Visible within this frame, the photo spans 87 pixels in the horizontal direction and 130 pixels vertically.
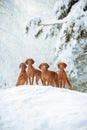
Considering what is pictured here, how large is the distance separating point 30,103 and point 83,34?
4.50 meters

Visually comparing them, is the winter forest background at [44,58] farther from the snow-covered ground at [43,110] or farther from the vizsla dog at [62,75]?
the vizsla dog at [62,75]

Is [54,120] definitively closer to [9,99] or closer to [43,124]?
[43,124]

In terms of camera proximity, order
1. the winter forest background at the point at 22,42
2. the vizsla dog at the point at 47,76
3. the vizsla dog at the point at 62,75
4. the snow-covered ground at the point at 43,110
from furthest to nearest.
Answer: the winter forest background at the point at 22,42 → the vizsla dog at the point at 62,75 → the vizsla dog at the point at 47,76 → the snow-covered ground at the point at 43,110

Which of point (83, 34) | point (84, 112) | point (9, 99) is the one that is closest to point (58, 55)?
point (83, 34)

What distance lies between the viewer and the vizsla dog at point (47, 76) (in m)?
5.73

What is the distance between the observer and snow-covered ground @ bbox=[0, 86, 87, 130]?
2880mm

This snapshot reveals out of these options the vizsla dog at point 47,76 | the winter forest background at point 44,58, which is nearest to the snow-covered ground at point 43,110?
the winter forest background at point 44,58

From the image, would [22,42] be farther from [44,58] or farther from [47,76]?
[47,76]

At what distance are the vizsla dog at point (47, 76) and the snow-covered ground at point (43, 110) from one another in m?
1.70

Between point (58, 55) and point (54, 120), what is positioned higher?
point (58, 55)

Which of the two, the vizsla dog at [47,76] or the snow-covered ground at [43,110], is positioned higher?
the vizsla dog at [47,76]

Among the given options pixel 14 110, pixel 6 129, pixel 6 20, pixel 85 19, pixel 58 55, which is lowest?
pixel 6 129

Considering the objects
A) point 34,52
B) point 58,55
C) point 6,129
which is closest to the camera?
point 6,129

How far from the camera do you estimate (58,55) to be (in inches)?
328
